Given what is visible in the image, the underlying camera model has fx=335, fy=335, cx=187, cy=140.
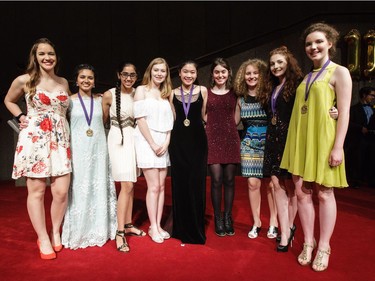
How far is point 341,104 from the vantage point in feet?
6.89

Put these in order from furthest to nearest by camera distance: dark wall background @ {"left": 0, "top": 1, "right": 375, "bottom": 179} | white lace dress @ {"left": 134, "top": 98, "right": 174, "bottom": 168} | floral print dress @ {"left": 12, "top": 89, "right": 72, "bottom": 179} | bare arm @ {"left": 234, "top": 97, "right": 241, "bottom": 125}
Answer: dark wall background @ {"left": 0, "top": 1, "right": 375, "bottom": 179} < bare arm @ {"left": 234, "top": 97, "right": 241, "bottom": 125} < white lace dress @ {"left": 134, "top": 98, "right": 174, "bottom": 168} < floral print dress @ {"left": 12, "top": 89, "right": 72, "bottom": 179}

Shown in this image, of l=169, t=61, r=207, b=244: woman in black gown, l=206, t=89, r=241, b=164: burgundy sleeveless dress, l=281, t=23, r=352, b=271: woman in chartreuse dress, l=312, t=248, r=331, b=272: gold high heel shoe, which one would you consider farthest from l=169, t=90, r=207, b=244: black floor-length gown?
l=312, t=248, r=331, b=272: gold high heel shoe

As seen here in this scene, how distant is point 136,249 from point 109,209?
437 mm

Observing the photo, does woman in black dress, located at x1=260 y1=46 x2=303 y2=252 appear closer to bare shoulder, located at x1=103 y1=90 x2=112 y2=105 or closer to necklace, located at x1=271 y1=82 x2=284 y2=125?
necklace, located at x1=271 y1=82 x2=284 y2=125

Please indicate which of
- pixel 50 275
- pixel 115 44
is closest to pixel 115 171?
pixel 50 275

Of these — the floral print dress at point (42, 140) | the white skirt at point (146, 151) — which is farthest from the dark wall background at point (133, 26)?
the floral print dress at point (42, 140)

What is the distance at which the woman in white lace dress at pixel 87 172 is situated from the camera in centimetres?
272

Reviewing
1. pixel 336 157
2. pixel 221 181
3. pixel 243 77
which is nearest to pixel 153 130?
pixel 221 181

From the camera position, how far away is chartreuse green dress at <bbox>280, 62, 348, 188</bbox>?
2.16 meters

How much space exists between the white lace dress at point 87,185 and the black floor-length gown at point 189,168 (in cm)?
61

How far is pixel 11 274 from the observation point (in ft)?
7.53

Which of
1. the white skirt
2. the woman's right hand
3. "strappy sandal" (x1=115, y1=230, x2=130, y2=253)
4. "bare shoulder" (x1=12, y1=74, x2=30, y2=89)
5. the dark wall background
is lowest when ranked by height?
"strappy sandal" (x1=115, y1=230, x2=130, y2=253)

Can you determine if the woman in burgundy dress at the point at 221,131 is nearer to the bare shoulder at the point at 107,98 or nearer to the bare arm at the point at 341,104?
the bare shoulder at the point at 107,98

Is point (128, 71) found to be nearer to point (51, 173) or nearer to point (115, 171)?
point (115, 171)
